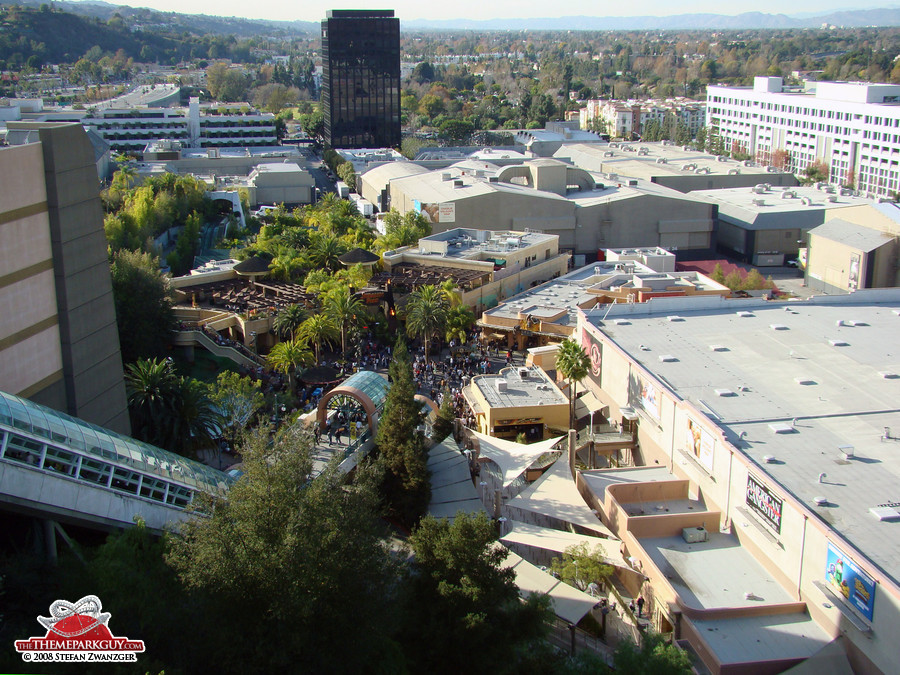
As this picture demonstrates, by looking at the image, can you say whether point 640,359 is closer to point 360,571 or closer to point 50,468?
point 360,571

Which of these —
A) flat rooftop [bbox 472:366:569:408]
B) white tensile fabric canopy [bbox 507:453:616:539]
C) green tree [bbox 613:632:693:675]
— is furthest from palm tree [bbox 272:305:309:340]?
green tree [bbox 613:632:693:675]

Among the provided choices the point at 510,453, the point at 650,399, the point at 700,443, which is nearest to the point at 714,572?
the point at 700,443

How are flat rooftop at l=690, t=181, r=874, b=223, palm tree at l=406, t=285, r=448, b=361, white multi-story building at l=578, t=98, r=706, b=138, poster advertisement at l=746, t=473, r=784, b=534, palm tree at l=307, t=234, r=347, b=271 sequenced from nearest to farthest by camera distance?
poster advertisement at l=746, t=473, r=784, b=534, palm tree at l=406, t=285, r=448, b=361, palm tree at l=307, t=234, r=347, b=271, flat rooftop at l=690, t=181, r=874, b=223, white multi-story building at l=578, t=98, r=706, b=138

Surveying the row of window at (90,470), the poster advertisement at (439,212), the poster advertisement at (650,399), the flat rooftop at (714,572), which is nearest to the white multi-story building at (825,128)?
the poster advertisement at (439,212)

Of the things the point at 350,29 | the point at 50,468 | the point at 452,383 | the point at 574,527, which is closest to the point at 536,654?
the point at 574,527

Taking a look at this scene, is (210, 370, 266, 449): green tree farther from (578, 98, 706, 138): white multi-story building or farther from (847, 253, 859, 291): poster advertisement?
(578, 98, 706, 138): white multi-story building

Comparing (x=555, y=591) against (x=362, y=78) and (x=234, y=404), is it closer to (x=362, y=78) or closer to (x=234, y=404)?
(x=234, y=404)
